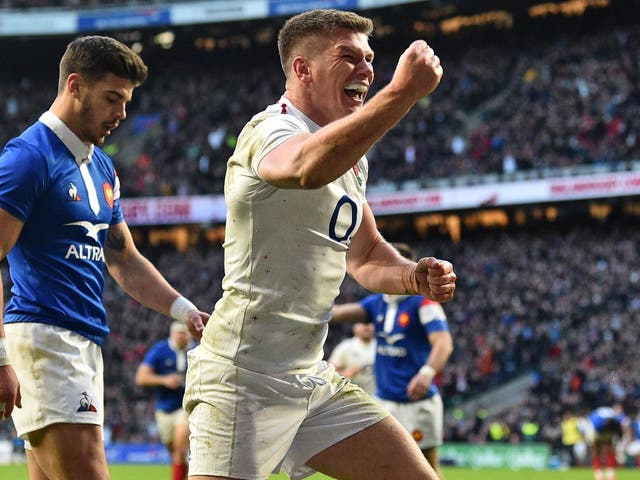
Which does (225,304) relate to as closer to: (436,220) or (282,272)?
(282,272)

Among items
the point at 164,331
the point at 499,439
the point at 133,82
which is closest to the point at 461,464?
the point at 499,439

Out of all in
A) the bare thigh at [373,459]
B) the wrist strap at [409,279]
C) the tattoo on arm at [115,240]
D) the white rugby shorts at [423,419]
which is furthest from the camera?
the white rugby shorts at [423,419]

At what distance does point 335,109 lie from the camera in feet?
14.0

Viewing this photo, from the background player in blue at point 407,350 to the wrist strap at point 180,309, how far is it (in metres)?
4.42

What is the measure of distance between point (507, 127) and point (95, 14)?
678 inches

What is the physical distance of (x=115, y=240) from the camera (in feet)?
17.7

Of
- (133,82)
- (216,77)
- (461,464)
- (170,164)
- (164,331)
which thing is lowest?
(461,464)

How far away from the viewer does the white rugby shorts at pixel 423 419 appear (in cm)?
968

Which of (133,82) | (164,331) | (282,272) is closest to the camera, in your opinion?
(282,272)

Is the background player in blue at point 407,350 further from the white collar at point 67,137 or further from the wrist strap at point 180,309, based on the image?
the white collar at point 67,137

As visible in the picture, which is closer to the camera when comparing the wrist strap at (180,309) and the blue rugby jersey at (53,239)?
the blue rugby jersey at (53,239)

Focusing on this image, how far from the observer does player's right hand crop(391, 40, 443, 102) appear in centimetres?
330

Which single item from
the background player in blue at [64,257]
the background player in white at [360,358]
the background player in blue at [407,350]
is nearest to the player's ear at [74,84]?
the background player in blue at [64,257]

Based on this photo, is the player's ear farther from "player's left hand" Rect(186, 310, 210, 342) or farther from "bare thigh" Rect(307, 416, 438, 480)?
"bare thigh" Rect(307, 416, 438, 480)
